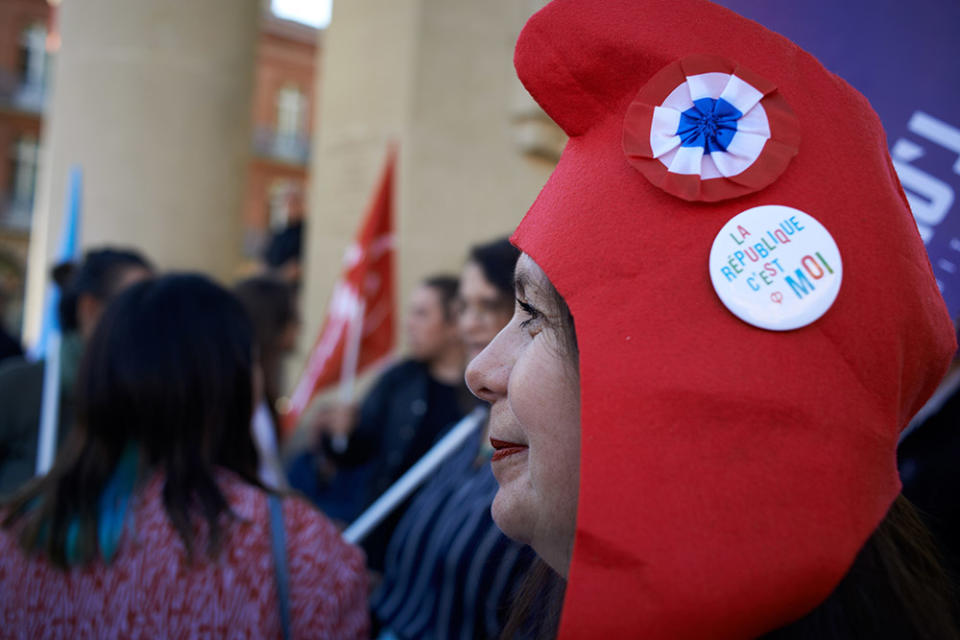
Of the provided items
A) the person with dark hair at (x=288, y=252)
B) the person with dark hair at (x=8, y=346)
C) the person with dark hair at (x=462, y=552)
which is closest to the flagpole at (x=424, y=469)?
the person with dark hair at (x=462, y=552)

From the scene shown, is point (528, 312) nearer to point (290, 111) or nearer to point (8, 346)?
point (8, 346)

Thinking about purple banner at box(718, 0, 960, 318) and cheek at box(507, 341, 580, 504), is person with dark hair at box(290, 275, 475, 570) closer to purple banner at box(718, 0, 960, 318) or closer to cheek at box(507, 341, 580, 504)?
purple banner at box(718, 0, 960, 318)

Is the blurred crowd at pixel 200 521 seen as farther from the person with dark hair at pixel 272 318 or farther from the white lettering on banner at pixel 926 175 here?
the person with dark hair at pixel 272 318

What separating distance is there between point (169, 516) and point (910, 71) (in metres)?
1.53

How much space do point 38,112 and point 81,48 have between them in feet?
82.9

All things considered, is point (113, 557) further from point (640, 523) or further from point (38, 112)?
point (38, 112)

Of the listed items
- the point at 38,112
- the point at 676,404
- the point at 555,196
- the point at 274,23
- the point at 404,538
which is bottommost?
the point at 404,538

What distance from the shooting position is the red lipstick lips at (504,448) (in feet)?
3.10

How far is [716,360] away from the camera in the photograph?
2.31 feet

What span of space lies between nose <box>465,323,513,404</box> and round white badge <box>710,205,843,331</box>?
309mm

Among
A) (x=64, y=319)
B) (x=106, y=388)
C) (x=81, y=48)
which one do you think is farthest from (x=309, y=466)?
(x=81, y=48)

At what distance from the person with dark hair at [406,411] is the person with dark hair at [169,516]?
140cm

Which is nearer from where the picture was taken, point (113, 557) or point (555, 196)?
point (555, 196)

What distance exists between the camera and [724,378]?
0.70 meters
